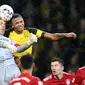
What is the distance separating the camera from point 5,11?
30.9ft

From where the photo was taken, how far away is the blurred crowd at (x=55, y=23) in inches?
465

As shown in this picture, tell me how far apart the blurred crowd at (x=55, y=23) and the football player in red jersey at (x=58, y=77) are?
241 cm

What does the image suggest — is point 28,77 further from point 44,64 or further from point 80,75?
point 44,64

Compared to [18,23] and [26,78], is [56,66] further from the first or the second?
[26,78]

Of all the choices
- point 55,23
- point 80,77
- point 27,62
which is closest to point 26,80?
point 27,62

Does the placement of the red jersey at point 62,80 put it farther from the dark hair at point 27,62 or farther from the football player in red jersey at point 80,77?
the dark hair at point 27,62

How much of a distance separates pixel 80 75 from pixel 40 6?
3.49 meters

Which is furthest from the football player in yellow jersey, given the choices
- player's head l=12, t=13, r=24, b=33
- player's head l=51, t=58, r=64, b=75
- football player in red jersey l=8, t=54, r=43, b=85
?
football player in red jersey l=8, t=54, r=43, b=85

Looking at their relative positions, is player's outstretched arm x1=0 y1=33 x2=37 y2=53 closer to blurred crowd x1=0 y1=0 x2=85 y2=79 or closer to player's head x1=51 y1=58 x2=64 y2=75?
player's head x1=51 y1=58 x2=64 y2=75

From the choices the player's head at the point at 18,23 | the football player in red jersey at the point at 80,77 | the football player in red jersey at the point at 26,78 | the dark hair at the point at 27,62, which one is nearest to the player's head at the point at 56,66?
the football player in red jersey at the point at 80,77

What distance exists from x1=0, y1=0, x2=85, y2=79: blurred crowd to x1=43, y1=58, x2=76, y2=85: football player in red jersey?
2406 mm

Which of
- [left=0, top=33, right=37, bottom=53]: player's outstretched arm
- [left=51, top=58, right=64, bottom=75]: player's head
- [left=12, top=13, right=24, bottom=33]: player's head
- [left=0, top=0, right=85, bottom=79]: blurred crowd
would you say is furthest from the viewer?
[left=0, top=0, right=85, bottom=79]: blurred crowd

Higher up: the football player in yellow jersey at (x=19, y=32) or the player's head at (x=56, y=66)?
the football player in yellow jersey at (x=19, y=32)

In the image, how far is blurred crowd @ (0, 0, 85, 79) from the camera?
11814 mm
